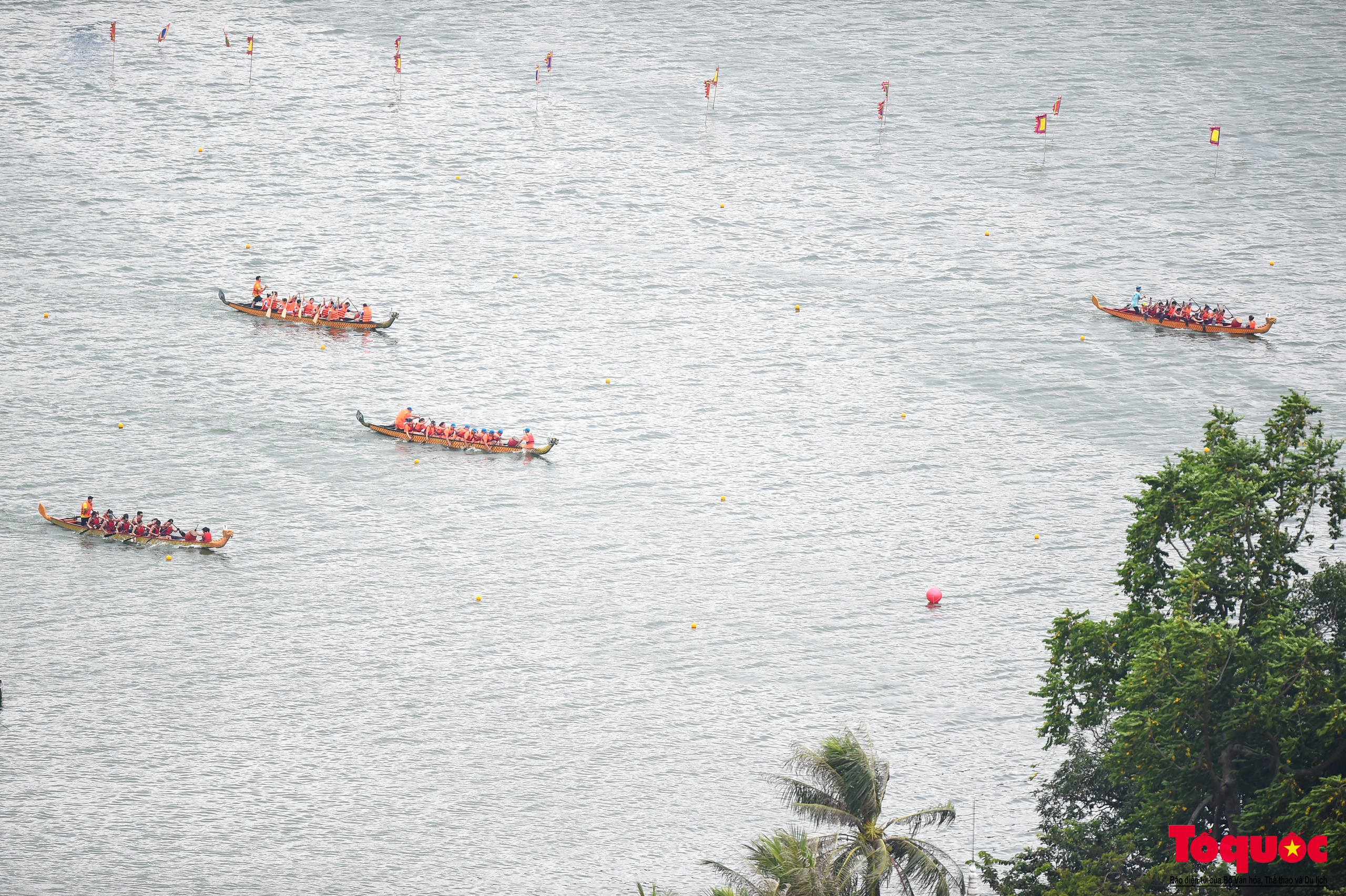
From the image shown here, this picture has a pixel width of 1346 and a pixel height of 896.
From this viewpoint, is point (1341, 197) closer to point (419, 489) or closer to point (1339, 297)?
point (1339, 297)

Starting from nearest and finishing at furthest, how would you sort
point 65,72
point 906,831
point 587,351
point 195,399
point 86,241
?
point 906,831 → point 195,399 → point 587,351 → point 86,241 → point 65,72

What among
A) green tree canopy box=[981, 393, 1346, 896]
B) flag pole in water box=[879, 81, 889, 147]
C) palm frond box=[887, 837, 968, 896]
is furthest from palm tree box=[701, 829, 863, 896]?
flag pole in water box=[879, 81, 889, 147]

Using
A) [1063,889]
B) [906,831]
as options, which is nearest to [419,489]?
[906,831]

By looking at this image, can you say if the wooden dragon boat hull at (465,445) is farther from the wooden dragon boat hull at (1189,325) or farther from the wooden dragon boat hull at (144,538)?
the wooden dragon boat hull at (1189,325)

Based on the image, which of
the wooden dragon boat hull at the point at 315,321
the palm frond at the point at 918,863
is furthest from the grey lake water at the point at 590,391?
the palm frond at the point at 918,863

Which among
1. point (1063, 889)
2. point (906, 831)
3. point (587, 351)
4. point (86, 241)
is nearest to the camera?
point (1063, 889)

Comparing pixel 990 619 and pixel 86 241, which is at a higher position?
pixel 86 241
